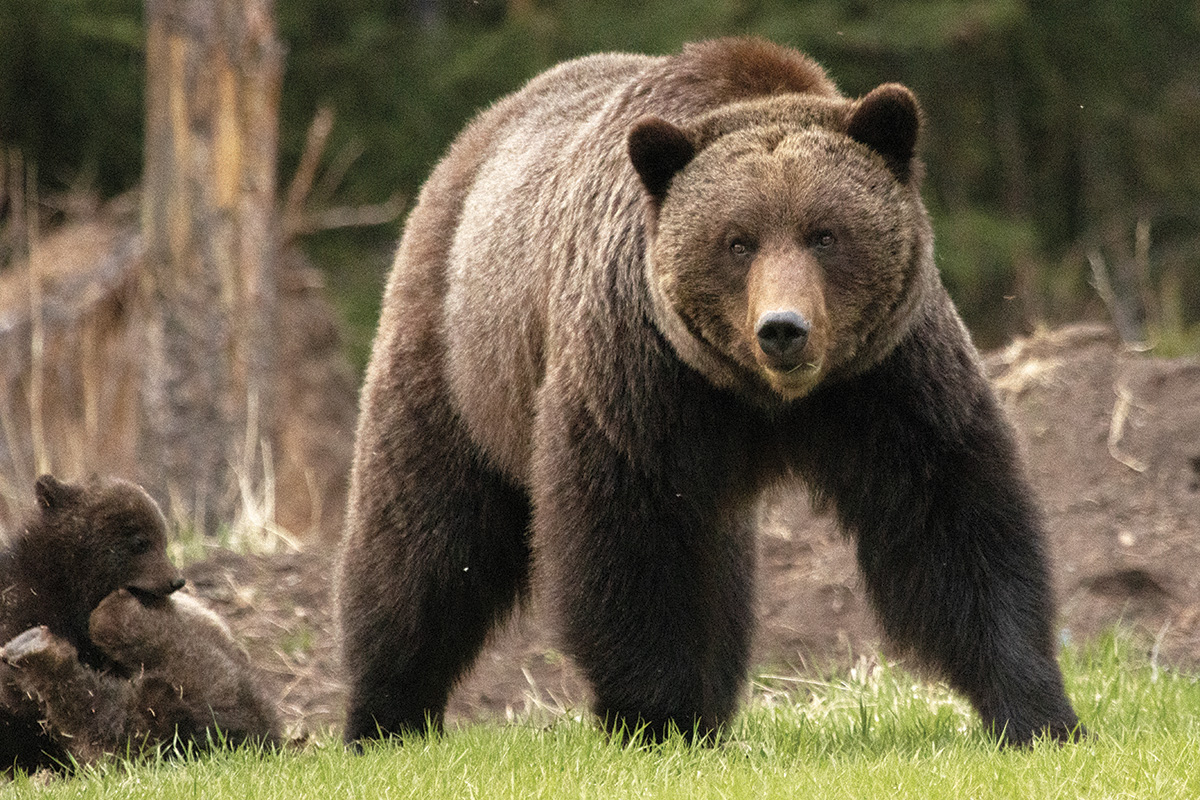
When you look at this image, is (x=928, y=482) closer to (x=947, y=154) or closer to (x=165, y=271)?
(x=165, y=271)

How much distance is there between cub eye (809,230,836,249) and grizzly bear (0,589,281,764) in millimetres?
2604

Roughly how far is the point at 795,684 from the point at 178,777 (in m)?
3.17

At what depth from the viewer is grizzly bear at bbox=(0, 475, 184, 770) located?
224 inches

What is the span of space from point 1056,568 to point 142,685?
382 centimetres

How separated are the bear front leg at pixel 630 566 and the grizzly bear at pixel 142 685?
130 cm

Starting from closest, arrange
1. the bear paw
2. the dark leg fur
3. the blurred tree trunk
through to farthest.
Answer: the bear paw < the dark leg fur < the blurred tree trunk

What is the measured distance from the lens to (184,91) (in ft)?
33.4

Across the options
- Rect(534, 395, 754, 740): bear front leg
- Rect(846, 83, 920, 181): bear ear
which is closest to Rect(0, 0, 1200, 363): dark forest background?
Rect(846, 83, 920, 181): bear ear

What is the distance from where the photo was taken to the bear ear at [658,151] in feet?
16.0

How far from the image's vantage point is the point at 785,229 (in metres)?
4.74

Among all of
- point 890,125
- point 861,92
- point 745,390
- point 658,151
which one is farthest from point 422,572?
point 861,92

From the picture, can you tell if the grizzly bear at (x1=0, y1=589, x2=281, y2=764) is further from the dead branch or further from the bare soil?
the dead branch

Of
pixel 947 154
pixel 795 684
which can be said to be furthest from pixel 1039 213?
pixel 795 684

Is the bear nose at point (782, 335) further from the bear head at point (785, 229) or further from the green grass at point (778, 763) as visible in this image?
the green grass at point (778, 763)
